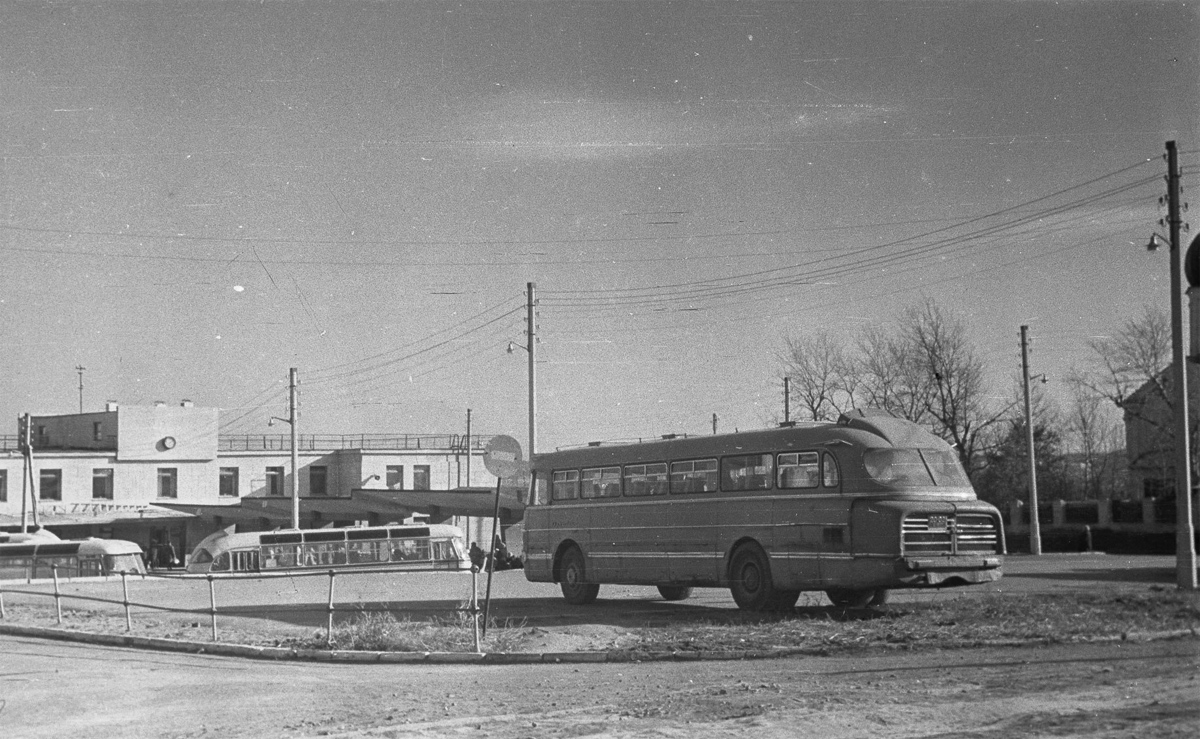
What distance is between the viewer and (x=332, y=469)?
80.6 metres

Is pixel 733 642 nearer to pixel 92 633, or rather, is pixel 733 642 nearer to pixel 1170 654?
pixel 1170 654

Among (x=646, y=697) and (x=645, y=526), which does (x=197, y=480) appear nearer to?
(x=645, y=526)

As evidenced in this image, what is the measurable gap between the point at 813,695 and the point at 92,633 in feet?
38.6

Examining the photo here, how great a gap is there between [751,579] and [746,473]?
173cm

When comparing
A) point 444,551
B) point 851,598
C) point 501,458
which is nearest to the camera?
point 501,458

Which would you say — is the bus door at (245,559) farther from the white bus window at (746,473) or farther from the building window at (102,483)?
the white bus window at (746,473)

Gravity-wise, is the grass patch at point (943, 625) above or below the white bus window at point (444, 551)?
above

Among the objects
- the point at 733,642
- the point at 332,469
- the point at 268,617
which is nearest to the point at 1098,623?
the point at 733,642

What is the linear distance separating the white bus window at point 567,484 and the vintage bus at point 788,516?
326 millimetres

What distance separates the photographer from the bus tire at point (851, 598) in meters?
21.0

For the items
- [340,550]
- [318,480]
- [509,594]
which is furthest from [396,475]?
[509,594]

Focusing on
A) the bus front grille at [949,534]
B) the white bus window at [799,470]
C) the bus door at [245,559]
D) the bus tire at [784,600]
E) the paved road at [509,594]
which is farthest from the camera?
the bus door at [245,559]

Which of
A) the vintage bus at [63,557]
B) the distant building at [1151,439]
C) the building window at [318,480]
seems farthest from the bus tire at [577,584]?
the building window at [318,480]

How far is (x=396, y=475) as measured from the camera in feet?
262
